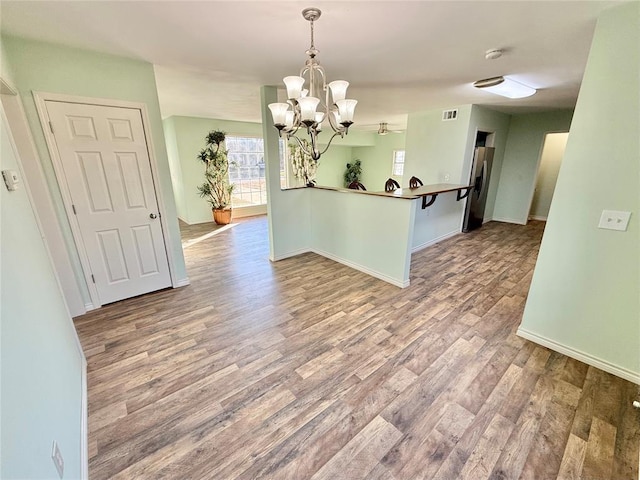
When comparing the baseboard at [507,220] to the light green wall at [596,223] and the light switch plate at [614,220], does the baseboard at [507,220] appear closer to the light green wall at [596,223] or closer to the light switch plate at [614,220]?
the light green wall at [596,223]

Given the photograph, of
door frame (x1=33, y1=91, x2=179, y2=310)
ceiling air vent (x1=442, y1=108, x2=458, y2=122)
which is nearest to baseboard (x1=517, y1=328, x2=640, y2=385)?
door frame (x1=33, y1=91, x2=179, y2=310)

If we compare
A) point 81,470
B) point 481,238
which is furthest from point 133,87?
point 481,238

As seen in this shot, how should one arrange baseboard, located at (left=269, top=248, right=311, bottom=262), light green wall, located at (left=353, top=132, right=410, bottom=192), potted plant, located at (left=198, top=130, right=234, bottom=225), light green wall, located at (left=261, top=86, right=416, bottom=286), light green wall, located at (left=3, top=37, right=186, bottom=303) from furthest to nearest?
light green wall, located at (left=353, top=132, right=410, bottom=192) → potted plant, located at (left=198, top=130, right=234, bottom=225) → baseboard, located at (left=269, top=248, right=311, bottom=262) → light green wall, located at (left=261, top=86, right=416, bottom=286) → light green wall, located at (left=3, top=37, right=186, bottom=303)

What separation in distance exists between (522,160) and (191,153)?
283 inches

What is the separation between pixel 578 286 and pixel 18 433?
310 cm

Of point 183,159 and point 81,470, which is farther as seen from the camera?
point 183,159

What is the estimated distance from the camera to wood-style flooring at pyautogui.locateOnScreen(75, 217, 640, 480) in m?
1.37

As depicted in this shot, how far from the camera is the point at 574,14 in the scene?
1.71 m

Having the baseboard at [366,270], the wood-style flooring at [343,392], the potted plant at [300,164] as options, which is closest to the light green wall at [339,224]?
the baseboard at [366,270]

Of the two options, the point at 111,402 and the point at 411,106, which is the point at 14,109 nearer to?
the point at 111,402

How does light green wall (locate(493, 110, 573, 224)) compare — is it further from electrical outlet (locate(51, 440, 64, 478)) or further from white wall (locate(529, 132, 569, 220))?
electrical outlet (locate(51, 440, 64, 478))

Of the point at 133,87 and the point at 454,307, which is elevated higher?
the point at 133,87

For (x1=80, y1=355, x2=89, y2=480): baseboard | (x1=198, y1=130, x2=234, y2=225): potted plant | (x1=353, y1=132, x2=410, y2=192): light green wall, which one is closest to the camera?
(x1=80, y1=355, x2=89, y2=480): baseboard

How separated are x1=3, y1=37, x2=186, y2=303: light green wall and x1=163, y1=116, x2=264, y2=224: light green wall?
332 centimetres
